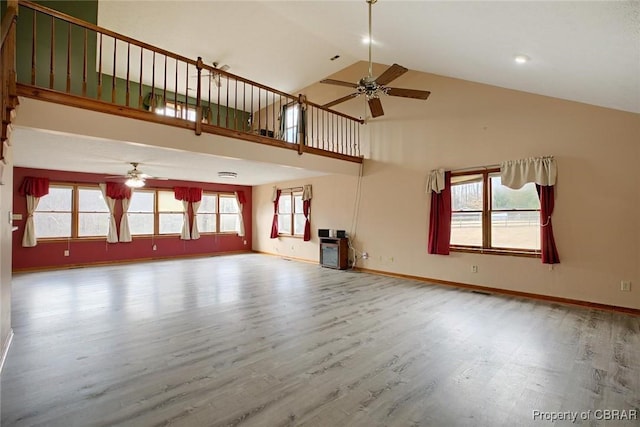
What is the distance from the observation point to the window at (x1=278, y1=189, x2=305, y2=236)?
895 cm

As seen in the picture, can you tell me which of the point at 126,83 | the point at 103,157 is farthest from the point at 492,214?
the point at 103,157

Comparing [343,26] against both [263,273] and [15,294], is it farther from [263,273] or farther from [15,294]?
[15,294]

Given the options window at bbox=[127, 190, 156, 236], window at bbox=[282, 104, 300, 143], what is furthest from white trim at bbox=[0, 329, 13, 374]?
window at bbox=[282, 104, 300, 143]

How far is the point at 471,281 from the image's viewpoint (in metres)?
Result: 5.41

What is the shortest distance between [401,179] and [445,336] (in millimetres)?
3801

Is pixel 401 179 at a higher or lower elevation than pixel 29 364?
higher

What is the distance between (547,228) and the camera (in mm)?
4547

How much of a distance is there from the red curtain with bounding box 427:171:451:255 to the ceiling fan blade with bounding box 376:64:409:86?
290 cm

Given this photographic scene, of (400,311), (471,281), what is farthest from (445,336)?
(471,281)

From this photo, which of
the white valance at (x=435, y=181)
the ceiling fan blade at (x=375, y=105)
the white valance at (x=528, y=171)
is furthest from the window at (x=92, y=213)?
the white valance at (x=528, y=171)

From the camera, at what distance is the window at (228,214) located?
1027cm

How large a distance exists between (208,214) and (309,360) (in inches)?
324

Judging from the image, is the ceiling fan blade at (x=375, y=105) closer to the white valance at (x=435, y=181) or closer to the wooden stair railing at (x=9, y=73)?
the white valance at (x=435, y=181)

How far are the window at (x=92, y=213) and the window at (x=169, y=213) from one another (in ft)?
4.40
